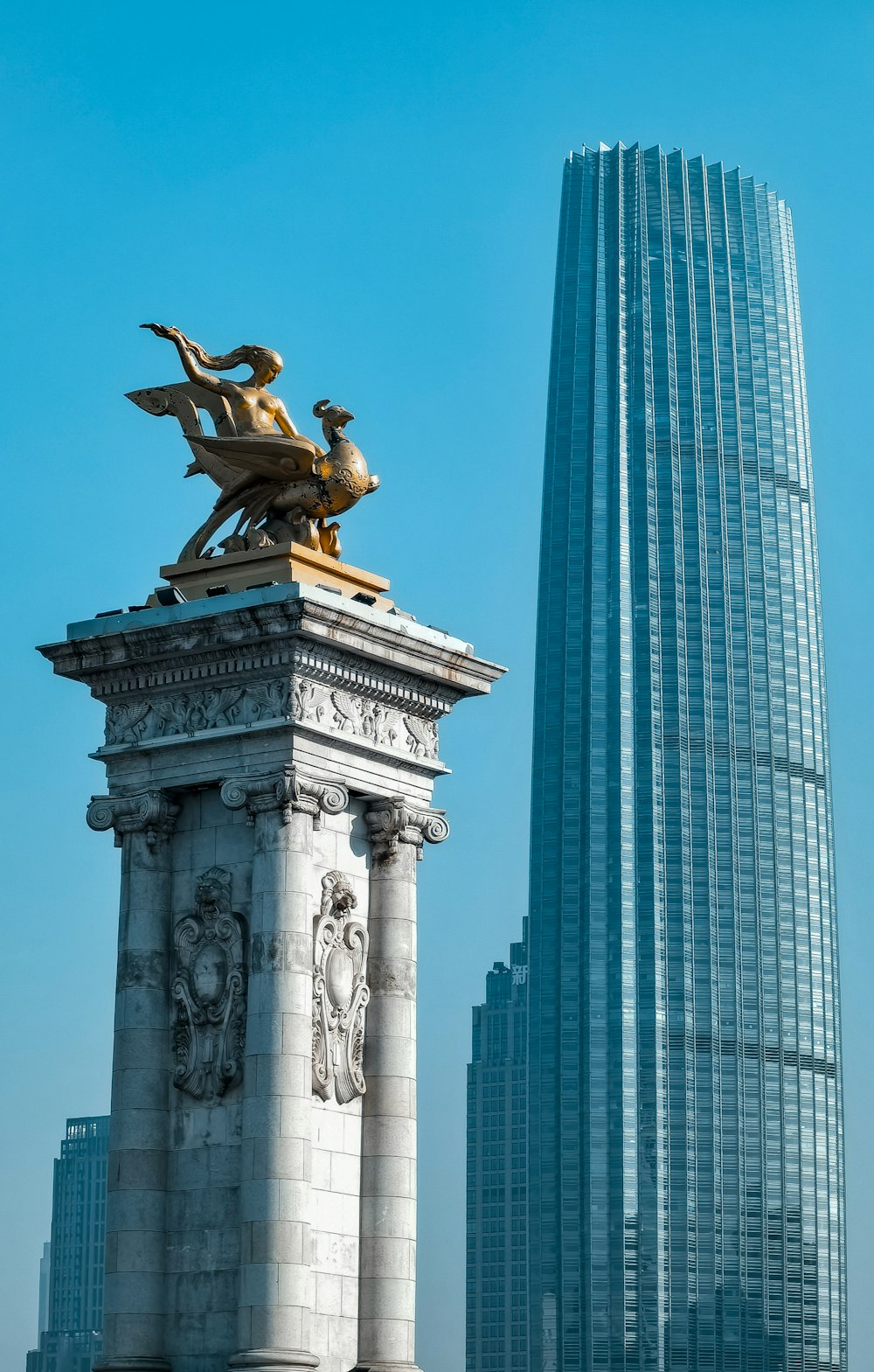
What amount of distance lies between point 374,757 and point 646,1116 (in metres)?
176

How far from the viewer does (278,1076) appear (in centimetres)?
2041

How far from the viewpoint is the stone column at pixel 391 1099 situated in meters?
21.1

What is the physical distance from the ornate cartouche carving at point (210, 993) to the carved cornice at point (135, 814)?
64 centimetres

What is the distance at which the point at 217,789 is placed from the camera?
70.9ft

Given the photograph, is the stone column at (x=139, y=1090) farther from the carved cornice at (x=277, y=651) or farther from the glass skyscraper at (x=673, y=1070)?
the glass skyscraper at (x=673, y=1070)

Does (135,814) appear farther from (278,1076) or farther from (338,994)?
(278,1076)


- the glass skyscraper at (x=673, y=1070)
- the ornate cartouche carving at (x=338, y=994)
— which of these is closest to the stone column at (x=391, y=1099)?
the ornate cartouche carving at (x=338, y=994)

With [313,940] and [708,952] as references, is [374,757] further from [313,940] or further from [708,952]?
[708,952]

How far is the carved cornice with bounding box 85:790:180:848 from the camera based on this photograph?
21.7 meters

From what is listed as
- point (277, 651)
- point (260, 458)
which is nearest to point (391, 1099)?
point (277, 651)

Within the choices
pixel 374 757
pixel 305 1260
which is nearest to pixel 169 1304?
pixel 305 1260

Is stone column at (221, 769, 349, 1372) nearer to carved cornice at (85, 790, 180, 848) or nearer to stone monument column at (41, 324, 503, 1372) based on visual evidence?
stone monument column at (41, 324, 503, 1372)

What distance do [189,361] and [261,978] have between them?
6173 millimetres

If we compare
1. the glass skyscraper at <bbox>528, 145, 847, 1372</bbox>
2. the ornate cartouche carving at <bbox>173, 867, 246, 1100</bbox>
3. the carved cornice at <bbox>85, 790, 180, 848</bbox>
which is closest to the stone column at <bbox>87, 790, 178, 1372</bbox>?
the carved cornice at <bbox>85, 790, 180, 848</bbox>
